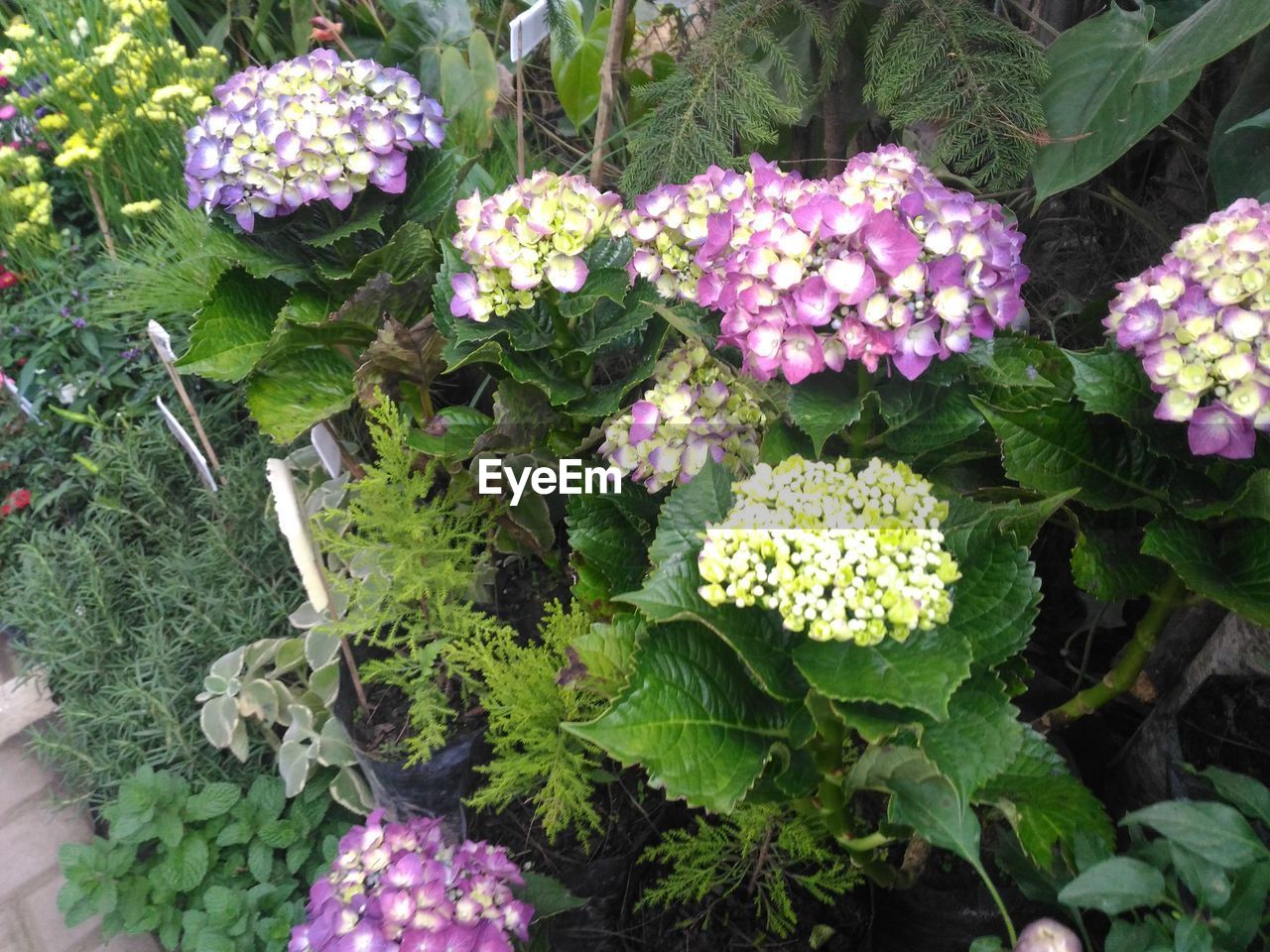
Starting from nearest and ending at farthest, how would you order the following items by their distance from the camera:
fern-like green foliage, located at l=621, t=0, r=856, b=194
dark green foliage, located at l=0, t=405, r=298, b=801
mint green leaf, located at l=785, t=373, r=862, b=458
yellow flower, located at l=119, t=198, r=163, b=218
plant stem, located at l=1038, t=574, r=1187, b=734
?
1. mint green leaf, located at l=785, t=373, r=862, b=458
2. plant stem, located at l=1038, t=574, r=1187, b=734
3. fern-like green foliage, located at l=621, t=0, r=856, b=194
4. dark green foliage, located at l=0, t=405, r=298, b=801
5. yellow flower, located at l=119, t=198, r=163, b=218

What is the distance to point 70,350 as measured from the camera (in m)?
1.99

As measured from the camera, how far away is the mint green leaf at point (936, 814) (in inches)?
30.0

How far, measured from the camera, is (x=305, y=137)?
3.84ft

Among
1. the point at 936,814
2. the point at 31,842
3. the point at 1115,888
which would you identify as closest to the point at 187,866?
the point at 31,842

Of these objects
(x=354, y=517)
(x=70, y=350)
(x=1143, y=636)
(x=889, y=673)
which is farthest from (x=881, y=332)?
(x=70, y=350)

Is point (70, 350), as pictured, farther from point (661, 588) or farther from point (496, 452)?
point (661, 588)

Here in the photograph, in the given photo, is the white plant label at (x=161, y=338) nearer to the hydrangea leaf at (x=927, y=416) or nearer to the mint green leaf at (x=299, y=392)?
the mint green leaf at (x=299, y=392)

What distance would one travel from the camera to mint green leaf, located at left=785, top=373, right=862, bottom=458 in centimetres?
81

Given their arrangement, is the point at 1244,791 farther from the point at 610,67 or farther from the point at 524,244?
the point at 610,67

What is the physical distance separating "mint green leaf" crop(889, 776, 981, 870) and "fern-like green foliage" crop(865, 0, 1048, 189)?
64cm

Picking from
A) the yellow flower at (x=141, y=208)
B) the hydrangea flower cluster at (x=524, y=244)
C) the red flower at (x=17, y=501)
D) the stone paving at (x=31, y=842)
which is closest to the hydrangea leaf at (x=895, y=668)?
the hydrangea flower cluster at (x=524, y=244)

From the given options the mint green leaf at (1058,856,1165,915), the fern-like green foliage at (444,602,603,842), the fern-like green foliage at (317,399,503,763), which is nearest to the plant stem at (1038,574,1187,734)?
the mint green leaf at (1058,856,1165,915)

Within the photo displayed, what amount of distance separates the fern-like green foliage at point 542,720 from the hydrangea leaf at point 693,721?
11.9 inches

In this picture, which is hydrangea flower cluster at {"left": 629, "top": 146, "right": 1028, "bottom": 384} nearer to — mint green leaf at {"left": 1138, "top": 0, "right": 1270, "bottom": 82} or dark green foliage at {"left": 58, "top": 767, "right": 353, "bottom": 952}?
mint green leaf at {"left": 1138, "top": 0, "right": 1270, "bottom": 82}
